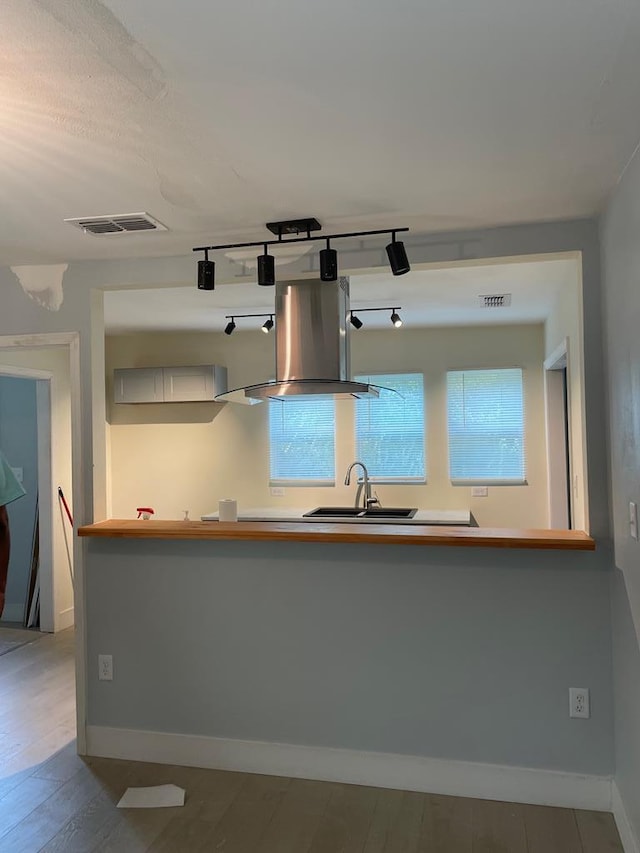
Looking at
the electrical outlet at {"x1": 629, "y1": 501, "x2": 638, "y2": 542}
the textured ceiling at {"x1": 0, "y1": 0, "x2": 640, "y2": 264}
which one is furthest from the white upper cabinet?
the electrical outlet at {"x1": 629, "y1": 501, "x2": 638, "y2": 542}

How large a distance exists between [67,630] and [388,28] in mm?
4875

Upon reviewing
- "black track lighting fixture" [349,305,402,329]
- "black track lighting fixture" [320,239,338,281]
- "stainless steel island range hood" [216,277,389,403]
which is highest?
"black track lighting fixture" [349,305,402,329]

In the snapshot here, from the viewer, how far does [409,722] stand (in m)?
2.80

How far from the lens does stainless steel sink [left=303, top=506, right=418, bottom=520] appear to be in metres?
5.00

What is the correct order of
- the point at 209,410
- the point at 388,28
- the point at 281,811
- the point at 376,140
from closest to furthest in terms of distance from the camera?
the point at 388,28, the point at 376,140, the point at 281,811, the point at 209,410

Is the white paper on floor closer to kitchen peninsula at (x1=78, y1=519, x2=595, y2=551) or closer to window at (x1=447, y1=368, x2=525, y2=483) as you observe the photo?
kitchen peninsula at (x1=78, y1=519, x2=595, y2=551)

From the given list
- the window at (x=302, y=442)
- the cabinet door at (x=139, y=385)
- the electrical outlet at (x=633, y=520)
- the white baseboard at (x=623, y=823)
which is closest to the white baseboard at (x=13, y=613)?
the cabinet door at (x=139, y=385)

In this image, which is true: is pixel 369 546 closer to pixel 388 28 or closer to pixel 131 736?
pixel 131 736

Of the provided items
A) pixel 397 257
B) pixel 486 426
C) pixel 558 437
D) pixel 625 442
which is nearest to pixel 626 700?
pixel 625 442

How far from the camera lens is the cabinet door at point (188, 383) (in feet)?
18.5

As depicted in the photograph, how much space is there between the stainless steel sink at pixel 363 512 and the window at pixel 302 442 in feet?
1.35

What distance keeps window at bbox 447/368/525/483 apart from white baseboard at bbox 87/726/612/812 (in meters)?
2.97

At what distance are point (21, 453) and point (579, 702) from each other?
4588mm

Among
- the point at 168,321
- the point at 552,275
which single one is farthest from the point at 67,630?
the point at 552,275
